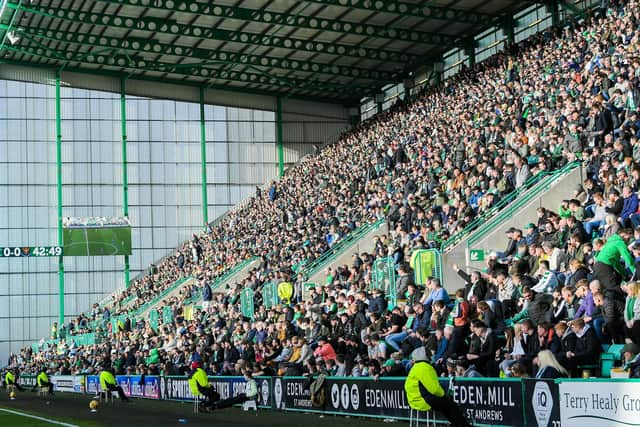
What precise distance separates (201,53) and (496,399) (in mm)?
43427

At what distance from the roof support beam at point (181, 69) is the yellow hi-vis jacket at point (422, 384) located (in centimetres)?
4209

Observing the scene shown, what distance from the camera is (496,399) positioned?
15.0 metres

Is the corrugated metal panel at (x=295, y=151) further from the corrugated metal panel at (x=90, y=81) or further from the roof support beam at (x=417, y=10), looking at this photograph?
the roof support beam at (x=417, y=10)

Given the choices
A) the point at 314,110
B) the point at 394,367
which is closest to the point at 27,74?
the point at 314,110

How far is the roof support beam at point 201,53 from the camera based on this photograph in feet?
176

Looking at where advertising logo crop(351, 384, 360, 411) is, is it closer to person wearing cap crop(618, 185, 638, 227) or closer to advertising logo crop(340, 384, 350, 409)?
advertising logo crop(340, 384, 350, 409)

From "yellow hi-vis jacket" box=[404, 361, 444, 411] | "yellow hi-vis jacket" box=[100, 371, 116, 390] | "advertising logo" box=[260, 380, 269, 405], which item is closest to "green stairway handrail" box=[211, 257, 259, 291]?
"yellow hi-vis jacket" box=[100, 371, 116, 390]

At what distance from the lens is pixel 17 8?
4850 cm

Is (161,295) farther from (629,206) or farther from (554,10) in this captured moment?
(629,206)

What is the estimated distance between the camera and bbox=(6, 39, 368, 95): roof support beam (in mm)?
55938

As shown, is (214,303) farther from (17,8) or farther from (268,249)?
(17,8)

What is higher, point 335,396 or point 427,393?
point 427,393

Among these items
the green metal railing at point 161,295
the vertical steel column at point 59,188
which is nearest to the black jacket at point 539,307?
the green metal railing at point 161,295

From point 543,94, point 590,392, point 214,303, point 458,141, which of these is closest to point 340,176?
point 214,303
